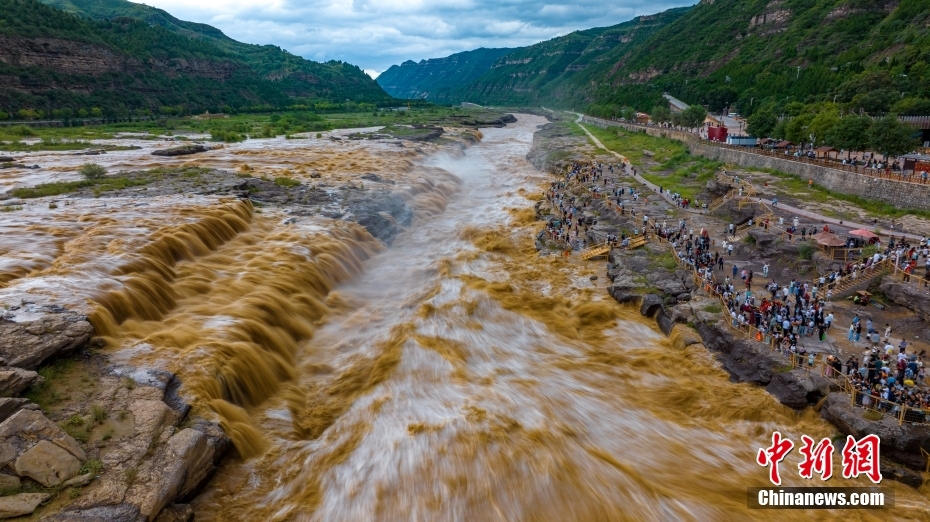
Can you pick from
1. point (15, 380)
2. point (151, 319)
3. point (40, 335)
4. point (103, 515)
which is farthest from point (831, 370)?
point (40, 335)

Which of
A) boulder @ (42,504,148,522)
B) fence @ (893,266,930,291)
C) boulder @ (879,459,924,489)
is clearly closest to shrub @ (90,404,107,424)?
boulder @ (42,504,148,522)

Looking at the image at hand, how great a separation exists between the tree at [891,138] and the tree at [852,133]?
3.54ft

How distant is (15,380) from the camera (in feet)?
44.3

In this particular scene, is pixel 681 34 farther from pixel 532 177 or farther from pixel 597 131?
pixel 532 177

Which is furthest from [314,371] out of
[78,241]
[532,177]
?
[532,177]

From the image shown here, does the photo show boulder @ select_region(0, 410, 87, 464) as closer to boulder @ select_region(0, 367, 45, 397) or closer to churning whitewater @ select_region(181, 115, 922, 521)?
boulder @ select_region(0, 367, 45, 397)

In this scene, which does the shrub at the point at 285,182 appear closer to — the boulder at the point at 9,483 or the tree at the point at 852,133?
the boulder at the point at 9,483

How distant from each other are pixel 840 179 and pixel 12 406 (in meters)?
49.8

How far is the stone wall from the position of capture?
3406 cm

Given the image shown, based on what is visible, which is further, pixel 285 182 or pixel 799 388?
pixel 285 182

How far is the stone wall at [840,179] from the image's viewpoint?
34.1 meters

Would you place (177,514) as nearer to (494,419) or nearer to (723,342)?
(494,419)

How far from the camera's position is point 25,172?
41.2m

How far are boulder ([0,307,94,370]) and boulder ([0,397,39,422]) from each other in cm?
206
